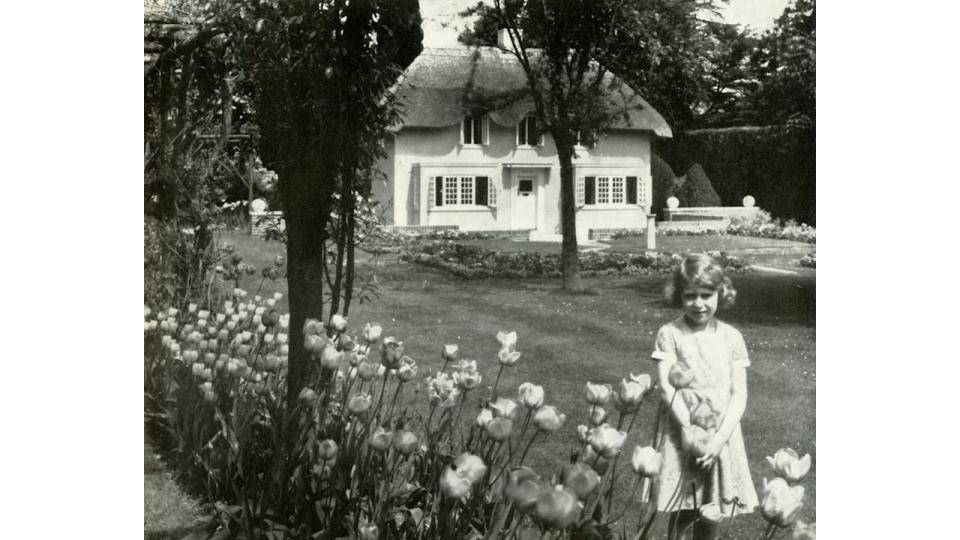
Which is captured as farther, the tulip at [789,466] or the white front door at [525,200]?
the white front door at [525,200]

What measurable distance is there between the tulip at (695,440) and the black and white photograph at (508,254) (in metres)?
0.07

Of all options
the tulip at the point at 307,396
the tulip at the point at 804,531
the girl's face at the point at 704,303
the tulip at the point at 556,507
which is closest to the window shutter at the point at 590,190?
the girl's face at the point at 704,303

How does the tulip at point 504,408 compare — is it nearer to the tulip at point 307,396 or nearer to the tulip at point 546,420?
the tulip at point 546,420

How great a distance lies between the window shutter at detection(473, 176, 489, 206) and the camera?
3.17m

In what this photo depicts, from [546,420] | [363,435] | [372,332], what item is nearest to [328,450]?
[363,435]

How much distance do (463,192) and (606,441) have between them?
1.12 meters

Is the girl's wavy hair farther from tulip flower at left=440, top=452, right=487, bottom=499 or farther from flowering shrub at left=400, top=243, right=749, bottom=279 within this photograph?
tulip flower at left=440, top=452, right=487, bottom=499

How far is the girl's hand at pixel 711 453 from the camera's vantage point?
289 centimetres

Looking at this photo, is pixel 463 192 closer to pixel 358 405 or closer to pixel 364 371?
pixel 364 371

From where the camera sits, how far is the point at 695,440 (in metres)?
2.66

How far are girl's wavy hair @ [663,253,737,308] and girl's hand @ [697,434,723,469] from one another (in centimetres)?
41

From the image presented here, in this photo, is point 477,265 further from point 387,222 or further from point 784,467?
point 784,467

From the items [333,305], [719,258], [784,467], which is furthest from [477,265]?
[784,467]

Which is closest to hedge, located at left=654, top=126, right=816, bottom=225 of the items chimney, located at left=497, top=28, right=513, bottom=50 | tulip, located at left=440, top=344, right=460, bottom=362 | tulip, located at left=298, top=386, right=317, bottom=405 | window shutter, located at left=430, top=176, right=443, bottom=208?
chimney, located at left=497, top=28, right=513, bottom=50
